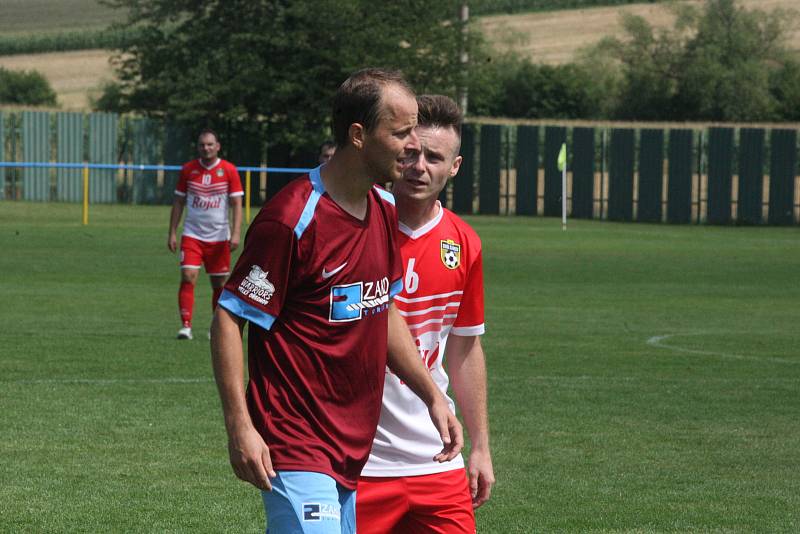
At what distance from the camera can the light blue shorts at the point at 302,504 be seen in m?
3.86

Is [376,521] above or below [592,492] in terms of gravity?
above

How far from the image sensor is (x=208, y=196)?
1570cm

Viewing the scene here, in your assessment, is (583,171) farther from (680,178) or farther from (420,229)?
(420,229)

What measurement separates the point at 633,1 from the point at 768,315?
3360 inches

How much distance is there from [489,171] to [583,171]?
3.57 m

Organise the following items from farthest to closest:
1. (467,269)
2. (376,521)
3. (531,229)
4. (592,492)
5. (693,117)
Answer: (693,117) < (531,229) < (592,492) < (467,269) < (376,521)

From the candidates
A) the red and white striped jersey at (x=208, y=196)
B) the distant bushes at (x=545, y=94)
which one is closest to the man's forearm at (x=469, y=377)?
the red and white striped jersey at (x=208, y=196)

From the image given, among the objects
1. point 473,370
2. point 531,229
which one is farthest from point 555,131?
point 473,370

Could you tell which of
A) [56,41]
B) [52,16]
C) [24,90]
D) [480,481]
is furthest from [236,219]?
[52,16]

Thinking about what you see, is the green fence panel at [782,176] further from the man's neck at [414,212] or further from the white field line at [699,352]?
the man's neck at [414,212]

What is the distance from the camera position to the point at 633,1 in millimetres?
101062

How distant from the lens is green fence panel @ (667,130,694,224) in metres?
49.3

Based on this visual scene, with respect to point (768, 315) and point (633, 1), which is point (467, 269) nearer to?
point (768, 315)

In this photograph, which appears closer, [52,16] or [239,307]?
[239,307]
